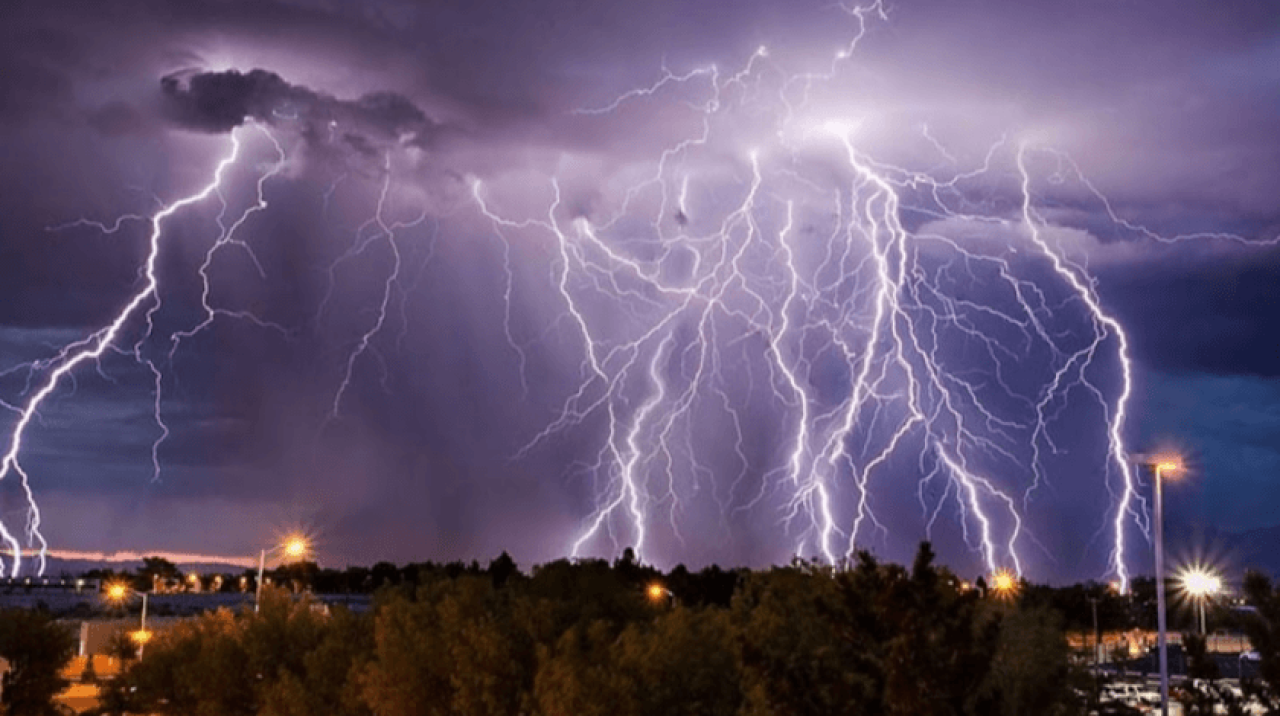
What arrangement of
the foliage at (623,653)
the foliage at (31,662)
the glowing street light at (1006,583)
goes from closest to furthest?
the foliage at (623,653) < the foliage at (31,662) < the glowing street light at (1006,583)

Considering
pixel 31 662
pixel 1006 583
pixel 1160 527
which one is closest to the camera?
pixel 1160 527

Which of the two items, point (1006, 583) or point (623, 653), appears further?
point (1006, 583)

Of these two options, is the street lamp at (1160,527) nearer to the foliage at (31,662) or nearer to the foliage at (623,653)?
the foliage at (623,653)

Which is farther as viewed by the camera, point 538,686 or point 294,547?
point 294,547

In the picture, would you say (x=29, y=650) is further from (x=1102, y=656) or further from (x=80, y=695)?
(x=1102, y=656)

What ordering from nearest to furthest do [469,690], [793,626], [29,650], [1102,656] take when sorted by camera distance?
[793,626]
[469,690]
[29,650]
[1102,656]

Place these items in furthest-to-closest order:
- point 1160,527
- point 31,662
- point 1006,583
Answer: point 1006,583 → point 31,662 → point 1160,527

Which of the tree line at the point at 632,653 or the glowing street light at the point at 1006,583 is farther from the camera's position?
the glowing street light at the point at 1006,583

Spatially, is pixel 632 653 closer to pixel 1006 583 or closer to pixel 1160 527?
pixel 1160 527

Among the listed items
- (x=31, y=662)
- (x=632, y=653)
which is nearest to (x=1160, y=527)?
(x=632, y=653)

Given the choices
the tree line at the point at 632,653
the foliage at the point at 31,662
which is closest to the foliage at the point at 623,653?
the tree line at the point at 632,653

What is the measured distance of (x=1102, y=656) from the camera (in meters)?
70.4

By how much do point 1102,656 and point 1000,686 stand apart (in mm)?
58510

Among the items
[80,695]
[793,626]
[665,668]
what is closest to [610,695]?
[665,668]
